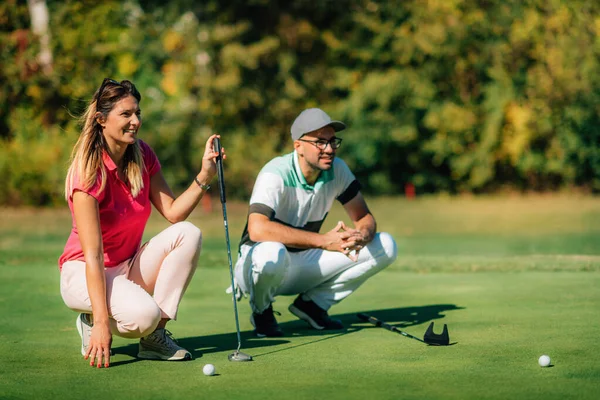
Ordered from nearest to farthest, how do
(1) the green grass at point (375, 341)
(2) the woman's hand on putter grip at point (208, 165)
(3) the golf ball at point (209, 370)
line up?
(1) the green grass at point (375, 341)
(3) the golf ball at point (209, 370)
(2) the woman's hand on putter grip at point (208, 165)

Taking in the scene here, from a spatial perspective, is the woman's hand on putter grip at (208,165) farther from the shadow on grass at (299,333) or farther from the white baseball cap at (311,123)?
the shadow on grass at (299,333)

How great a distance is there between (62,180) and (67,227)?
472 centimetres

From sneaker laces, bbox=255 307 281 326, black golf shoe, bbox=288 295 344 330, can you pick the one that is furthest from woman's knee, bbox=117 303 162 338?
black golf shoe, bbox=288 295 344 330

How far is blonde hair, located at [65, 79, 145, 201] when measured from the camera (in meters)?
5.21

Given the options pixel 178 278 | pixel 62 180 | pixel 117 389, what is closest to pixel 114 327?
pixel 178 278

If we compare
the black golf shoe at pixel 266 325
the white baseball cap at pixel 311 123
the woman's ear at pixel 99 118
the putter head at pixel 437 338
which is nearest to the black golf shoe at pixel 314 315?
the black golf shoe at pixel 266 325

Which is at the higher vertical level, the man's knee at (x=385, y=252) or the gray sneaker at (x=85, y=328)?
the man's knee at (x=385, y=252)

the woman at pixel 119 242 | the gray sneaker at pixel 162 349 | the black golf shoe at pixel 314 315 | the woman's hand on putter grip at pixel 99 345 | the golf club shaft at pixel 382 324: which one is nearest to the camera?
the woman's hand on putter grip at pixel 99 345

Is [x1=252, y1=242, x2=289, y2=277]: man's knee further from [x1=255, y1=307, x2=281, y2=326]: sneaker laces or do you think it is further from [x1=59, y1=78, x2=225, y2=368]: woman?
[x1=59, y1=78, x2=225, y2=368]: woman

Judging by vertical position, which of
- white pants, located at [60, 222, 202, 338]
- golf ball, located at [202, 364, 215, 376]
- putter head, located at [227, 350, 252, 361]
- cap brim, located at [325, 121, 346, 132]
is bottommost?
golf ball, located at [202, 364, 215, 376]

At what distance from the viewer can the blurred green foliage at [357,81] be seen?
24656 millimetres

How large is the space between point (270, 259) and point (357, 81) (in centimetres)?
2209

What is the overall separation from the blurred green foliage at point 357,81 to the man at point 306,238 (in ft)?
58.9

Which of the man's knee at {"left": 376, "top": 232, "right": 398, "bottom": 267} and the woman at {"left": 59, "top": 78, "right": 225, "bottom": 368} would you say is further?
the man's knee at {"left": 376, "top": 232, "right": 398, "bottom": 267}
